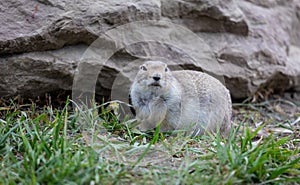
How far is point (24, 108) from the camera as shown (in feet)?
17.9

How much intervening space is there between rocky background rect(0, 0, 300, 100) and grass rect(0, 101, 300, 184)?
108 centimetres

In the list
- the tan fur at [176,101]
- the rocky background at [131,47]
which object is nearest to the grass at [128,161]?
the tan fur at [176,101]

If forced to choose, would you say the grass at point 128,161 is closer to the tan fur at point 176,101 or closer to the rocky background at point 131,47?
the tan fur at point 176,101

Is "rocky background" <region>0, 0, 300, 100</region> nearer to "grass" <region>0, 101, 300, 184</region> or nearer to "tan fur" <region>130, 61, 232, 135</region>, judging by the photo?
"tan fur" <region>130, 61, 232, 135</region>

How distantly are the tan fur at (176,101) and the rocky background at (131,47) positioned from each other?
773mm

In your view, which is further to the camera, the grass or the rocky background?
the rocky background

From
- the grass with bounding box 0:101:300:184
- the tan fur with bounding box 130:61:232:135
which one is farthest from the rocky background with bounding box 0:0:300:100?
the grass with bounding box 0:101:300:184

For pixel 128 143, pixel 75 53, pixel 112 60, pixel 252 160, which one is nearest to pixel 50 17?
pixel 75 53

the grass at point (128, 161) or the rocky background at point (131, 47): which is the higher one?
the rocky background at point (131, 47)

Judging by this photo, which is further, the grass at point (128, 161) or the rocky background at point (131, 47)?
the rocky background at point (131, 47)

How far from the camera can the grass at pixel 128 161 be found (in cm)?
348

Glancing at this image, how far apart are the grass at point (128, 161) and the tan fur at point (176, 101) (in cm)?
77

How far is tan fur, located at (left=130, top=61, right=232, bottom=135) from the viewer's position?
5.18 metres

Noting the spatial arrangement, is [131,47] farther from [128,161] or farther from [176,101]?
[128,161]
